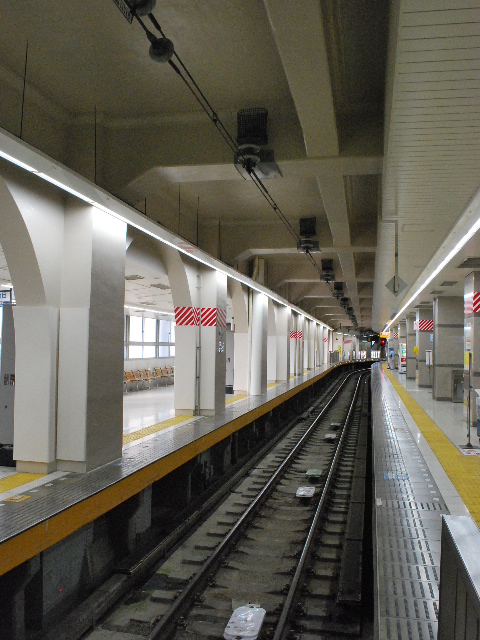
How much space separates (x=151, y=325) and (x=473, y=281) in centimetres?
1445

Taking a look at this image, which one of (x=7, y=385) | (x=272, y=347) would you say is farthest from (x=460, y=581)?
(x=272, y=347)

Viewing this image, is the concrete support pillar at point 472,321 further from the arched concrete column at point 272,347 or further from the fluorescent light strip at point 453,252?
the arched concrete column at point 272,347

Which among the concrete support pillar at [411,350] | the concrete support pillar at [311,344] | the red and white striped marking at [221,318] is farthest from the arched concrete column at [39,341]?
the concrete support pillar at [311,344]

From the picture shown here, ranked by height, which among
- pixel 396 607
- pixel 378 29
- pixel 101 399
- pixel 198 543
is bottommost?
pixel 198 543

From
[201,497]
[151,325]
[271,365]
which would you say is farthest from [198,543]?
[151,325]

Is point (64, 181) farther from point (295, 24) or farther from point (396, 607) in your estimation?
point (396, 607)

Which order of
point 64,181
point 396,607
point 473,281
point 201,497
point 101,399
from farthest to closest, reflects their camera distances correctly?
point 473,281, point 201,497, point 101,399, point 64,181, point 396,607

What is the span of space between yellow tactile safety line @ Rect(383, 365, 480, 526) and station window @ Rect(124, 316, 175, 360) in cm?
1191

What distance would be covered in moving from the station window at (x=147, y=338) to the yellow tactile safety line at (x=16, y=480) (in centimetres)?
1315

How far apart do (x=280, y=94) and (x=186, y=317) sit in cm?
568

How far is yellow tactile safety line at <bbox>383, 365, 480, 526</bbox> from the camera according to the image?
494 cm

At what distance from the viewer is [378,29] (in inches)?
156

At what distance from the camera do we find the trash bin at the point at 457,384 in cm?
1377

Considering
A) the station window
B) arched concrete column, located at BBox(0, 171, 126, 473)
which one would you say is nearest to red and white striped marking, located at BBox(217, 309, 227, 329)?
arched concrete column, located at BBox(0, 171, 126, 473)
